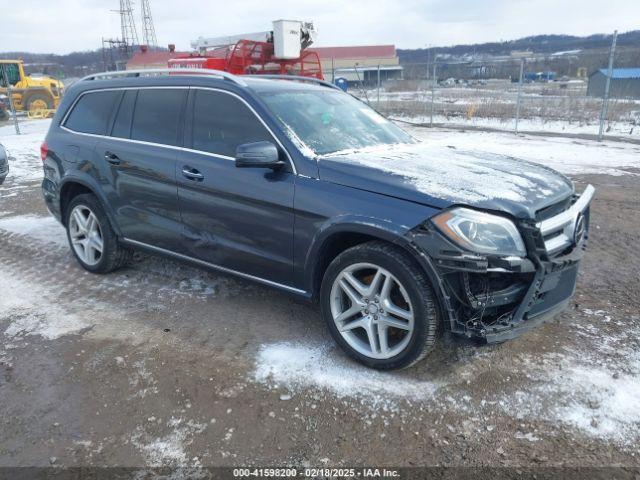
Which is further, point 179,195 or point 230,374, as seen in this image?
point 179,195

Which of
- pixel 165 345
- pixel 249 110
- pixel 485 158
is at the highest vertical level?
pixel 249 110

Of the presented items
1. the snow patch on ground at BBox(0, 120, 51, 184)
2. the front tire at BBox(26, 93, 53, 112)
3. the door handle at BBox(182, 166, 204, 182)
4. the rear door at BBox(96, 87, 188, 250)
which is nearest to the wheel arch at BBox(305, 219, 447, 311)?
the door handle at BBox(182, 166, 204, 182)

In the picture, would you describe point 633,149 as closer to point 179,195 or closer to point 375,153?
point 375,153

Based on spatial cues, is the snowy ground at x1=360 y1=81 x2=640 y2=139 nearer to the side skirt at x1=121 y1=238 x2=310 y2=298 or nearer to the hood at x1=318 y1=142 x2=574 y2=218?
the hood at x1=318 y1=142 x2=574 y2=218

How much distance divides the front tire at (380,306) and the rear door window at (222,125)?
108cm

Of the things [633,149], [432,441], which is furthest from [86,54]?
[432,441]

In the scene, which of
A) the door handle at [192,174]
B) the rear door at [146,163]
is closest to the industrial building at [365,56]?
the rear door at [146,163]

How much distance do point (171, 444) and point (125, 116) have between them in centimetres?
298

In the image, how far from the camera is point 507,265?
2717mm

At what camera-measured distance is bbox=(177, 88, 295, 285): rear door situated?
342 centimetres

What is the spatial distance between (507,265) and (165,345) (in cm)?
236

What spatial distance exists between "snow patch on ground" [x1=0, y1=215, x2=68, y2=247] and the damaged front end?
4.75 metres

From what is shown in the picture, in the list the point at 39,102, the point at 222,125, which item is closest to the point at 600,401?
the point at 222,125

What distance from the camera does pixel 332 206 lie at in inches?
123
